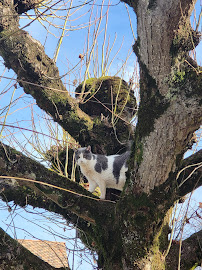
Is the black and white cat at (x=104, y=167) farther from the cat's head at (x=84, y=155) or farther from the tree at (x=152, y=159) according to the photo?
the tree at (x=152, y=159)

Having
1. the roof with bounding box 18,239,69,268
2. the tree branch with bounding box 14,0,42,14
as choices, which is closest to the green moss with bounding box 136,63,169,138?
the tree branch with bounding box 14,0,42,14

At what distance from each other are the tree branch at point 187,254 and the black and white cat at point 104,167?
121 cm

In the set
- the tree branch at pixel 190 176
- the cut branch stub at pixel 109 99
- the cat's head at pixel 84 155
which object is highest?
the cut branch stub at pixel 109 99

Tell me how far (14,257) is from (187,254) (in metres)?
1.77

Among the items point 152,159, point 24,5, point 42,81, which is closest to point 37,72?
point 42,81

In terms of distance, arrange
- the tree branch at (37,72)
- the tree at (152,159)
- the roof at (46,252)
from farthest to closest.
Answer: the roof at (46,252) < the tree branch at (37,72) < the tree at (152,159)

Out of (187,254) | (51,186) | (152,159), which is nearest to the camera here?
(152,159)

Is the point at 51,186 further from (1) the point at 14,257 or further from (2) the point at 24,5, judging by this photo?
(2) the point at 24,5

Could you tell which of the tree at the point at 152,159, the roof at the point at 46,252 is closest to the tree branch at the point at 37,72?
the tree at the point at 152,159

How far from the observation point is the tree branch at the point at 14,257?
2.95 metres

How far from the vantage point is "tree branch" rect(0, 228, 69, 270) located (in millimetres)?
2945

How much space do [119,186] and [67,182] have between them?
1.14m

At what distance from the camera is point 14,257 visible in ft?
9.84

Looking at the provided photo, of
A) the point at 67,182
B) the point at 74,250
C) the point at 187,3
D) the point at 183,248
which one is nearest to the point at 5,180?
the point at 67,182
